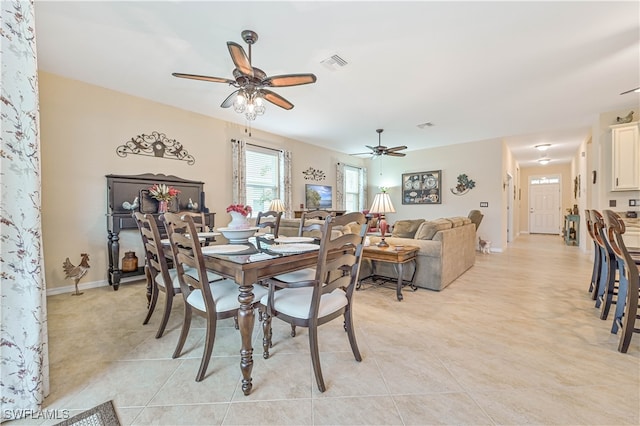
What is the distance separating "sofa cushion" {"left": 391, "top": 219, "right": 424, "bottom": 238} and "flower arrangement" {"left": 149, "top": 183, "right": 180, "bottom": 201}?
3.34 meters

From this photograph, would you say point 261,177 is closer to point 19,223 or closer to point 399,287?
point 399,287

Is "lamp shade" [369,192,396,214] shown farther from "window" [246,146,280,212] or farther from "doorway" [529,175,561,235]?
"doorway" [529,175,561,235]

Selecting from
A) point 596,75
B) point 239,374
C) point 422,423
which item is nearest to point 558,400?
point 422,423

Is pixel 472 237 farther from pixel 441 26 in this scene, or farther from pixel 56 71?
pixel 56 71

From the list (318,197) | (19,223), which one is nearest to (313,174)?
(318,197)

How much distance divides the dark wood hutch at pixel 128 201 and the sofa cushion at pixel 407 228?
295 cm

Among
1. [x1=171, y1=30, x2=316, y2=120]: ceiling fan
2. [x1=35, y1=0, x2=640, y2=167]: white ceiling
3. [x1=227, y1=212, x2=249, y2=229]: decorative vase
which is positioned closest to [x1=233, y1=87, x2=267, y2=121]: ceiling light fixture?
[x1=171, y1=30, x2=316, y2=120]: ceiling fan

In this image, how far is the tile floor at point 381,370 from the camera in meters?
1.38

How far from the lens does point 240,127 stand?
5.23 metres

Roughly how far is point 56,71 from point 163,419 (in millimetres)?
4088

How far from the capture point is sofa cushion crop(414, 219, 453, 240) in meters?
3.46

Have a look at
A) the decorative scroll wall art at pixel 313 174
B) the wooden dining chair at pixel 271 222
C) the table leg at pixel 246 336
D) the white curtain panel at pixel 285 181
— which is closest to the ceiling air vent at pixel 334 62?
the wooden dining chair at pixel 271 222

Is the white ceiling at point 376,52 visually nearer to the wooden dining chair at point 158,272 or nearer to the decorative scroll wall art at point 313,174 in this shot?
the wooden dining chair at point 158,272

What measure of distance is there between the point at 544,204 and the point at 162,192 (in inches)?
498
